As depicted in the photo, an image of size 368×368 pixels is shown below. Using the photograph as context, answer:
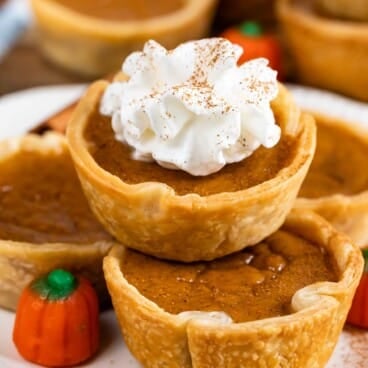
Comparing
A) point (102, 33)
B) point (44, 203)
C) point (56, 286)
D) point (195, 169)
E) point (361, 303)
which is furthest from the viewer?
point (102, 33)

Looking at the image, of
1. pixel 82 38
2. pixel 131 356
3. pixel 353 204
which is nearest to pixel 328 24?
pixel 82 38

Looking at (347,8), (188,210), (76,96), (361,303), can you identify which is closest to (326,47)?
(347,8)

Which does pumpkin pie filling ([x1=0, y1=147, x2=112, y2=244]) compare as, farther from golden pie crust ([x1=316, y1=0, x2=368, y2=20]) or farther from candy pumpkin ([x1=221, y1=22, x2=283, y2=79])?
golden pie crust ([x1=316, y1=0, x2=368, y2=20])

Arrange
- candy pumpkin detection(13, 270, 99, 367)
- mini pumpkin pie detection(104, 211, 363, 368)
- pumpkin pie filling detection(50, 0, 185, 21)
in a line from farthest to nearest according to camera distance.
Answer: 1. pumpkin pie filling detection(50, 0, 185, 21)
2. candy pumpkin detection(13, 270, 99, 367)
3. mini pumpkin pie detection(104, 211, 363, 368)

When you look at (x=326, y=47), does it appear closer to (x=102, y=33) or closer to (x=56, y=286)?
(x=102, y=33)

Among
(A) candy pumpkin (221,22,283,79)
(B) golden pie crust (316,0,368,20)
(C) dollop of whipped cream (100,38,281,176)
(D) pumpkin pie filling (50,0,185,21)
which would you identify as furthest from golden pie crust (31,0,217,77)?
(C) dollop of whipped cream (100,38,281,176)

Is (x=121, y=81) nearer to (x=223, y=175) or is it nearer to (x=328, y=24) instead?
(x=223, y=175)

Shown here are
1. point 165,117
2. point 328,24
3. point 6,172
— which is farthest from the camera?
point 328,24
